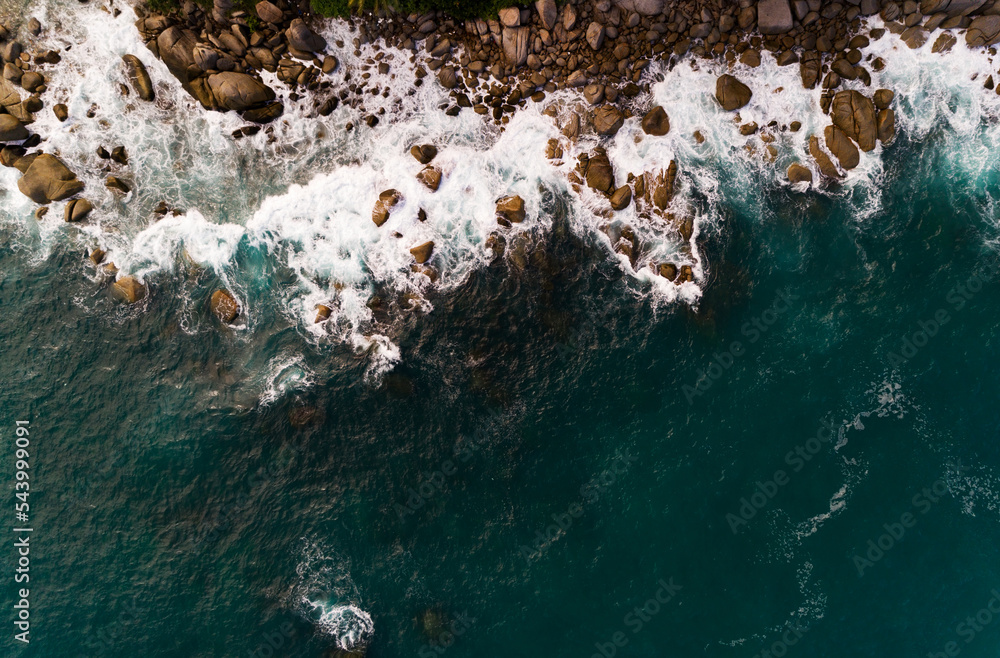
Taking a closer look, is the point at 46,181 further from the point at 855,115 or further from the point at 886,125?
the point at 886,125

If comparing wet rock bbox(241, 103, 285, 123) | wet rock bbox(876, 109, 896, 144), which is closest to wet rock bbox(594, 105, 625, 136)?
wet rock bbox(876, 109, 896, 144)

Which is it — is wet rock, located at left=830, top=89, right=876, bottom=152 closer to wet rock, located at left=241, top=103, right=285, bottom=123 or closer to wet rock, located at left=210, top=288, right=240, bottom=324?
wet rock, located at left=241, top=103, right=285, bottom=123

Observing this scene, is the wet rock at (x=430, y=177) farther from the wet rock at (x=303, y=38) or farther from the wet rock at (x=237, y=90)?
the wet rock at (x=237, y=90)

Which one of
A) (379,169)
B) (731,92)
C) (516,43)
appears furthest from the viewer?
(379,169)

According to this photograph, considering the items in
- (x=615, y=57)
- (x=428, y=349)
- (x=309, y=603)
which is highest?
(x=615, y=57)

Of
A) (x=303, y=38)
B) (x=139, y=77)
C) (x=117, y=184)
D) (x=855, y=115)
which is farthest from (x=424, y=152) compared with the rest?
(x=855, y=115)

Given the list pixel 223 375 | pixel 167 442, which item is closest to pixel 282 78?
pixel 223 375

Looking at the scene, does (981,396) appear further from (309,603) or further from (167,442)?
(167,442)
